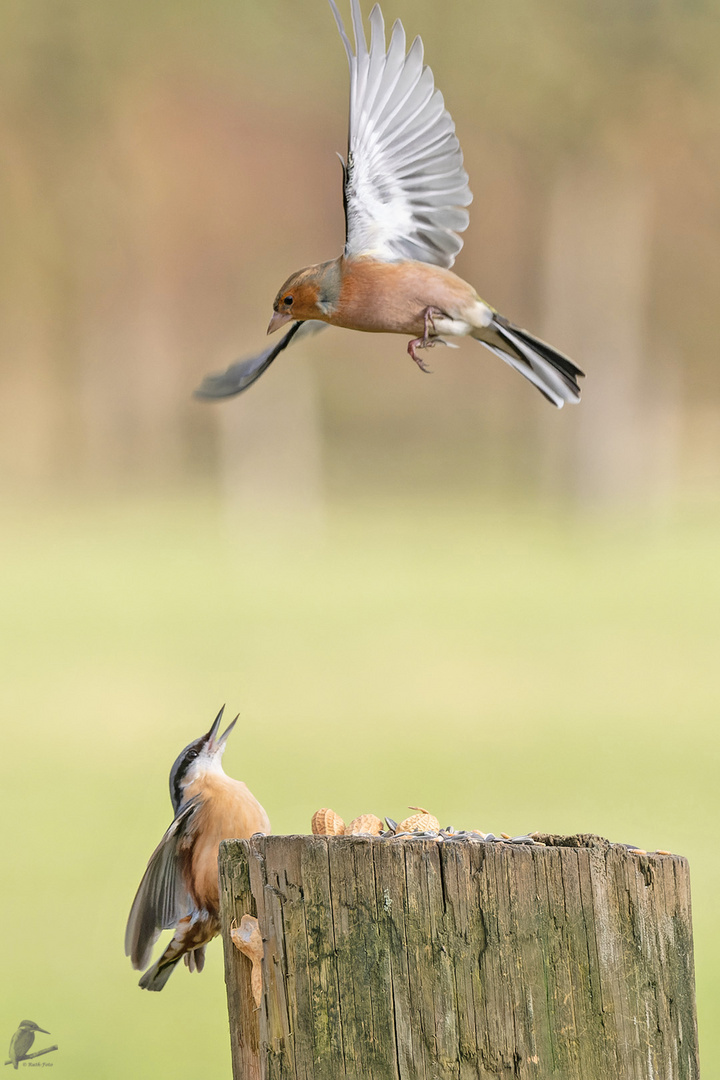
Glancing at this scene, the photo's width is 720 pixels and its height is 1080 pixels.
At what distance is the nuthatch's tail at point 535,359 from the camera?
4.61ft

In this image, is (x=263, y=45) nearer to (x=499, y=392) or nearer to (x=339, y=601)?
(x=499, y=392)

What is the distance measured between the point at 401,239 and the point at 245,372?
29 cm

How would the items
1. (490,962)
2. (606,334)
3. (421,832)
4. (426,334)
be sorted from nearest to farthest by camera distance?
(490,962) < (421,832) < (426,334) < (606,334)

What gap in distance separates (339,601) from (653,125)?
879 cm

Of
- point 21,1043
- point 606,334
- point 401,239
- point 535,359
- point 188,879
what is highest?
point 606,334

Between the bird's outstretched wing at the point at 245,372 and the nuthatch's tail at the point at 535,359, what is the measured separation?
24 centimetres

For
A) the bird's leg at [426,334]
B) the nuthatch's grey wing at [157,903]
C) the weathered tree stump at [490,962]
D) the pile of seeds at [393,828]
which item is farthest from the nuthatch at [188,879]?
the bird's leg at [426,334]

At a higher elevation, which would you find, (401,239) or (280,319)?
(401,239)

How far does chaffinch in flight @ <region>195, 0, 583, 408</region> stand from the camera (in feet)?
4.63

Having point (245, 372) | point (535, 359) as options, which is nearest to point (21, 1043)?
point (245, 372)

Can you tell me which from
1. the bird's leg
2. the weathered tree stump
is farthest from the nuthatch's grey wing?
the bird's leg

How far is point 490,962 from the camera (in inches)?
40.9

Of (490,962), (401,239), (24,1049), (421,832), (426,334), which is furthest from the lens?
(24,1049)

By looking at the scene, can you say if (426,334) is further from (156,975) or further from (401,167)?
(156,975)
